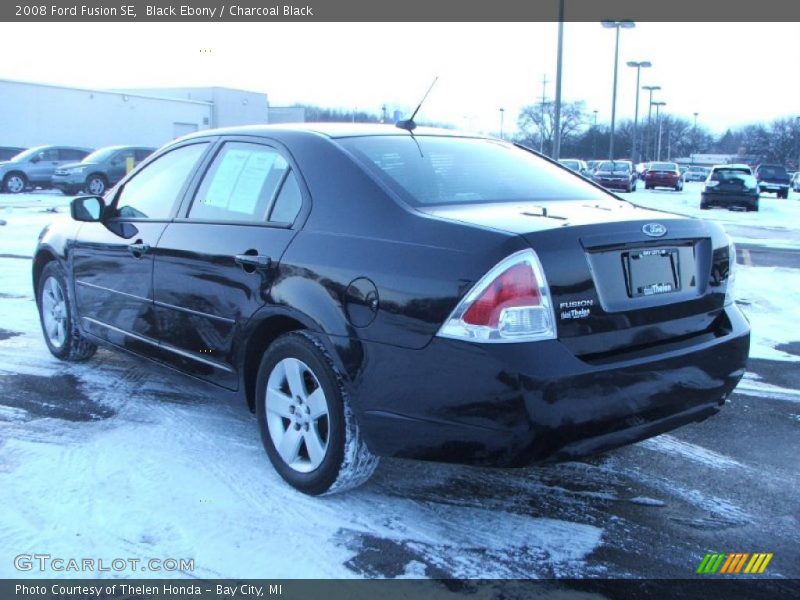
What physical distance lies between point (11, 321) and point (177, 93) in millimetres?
53609

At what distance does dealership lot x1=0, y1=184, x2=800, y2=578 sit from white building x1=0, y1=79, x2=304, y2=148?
3645cm

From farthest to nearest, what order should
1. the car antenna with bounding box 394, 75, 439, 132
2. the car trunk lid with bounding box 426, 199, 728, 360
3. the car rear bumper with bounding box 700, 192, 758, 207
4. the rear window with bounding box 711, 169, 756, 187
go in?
the rear window with bounding box 711, 169, 756, 187 < the car rear bumper with bounding box 700, 192, 758, 207 < the car antenna with bounding box 394, 75, 439, 132 < the car trunk lid with bounding box 426, 199, 728, 360

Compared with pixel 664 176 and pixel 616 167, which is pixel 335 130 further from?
pixel 664 176

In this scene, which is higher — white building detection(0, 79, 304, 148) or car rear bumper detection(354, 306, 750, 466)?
white building detection(0, 79, 304, 148)

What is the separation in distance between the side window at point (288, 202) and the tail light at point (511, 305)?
1115 mm

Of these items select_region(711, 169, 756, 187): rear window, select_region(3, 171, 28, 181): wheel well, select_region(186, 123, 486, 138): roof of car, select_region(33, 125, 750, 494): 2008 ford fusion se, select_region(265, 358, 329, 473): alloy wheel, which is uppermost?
select_region(711, 169, 756, 187): rear window

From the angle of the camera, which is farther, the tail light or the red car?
the red car

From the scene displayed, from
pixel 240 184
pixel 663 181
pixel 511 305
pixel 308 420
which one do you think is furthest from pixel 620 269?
pixel 663 181

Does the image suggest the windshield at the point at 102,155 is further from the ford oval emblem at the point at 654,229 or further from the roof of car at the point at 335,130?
the ford oval emblem at the point at 654,229

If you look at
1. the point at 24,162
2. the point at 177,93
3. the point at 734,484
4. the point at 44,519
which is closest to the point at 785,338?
the point at 734,484

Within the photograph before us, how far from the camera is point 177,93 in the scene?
56.3 m

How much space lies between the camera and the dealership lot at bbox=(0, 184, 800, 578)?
2900 mm

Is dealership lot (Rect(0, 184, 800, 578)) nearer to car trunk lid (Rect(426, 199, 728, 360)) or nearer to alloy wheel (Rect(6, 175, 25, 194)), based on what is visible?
car trunk lid (Rect(426, 199, 728, 360))

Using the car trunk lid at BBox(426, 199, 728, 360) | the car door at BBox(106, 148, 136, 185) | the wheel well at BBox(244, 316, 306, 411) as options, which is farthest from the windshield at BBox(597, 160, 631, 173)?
the wheel well at BBox(244, 316, 306, 411)
